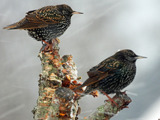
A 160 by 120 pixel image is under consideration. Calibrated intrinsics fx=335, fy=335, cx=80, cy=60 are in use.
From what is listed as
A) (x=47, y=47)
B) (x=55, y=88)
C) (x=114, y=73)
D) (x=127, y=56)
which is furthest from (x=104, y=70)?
(x=47, y=47)

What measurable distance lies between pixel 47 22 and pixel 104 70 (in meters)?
1.24

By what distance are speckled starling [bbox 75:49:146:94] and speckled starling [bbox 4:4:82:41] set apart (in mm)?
965

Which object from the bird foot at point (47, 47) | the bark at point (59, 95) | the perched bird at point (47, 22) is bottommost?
the bark at point (59, 95)

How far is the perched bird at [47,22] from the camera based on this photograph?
448cm

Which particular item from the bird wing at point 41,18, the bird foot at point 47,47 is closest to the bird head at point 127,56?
the bird foot at point 47,47

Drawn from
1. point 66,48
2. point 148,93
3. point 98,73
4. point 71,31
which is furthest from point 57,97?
point 71,31

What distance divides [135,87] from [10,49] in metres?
2.22

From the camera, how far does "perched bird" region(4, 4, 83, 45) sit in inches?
177

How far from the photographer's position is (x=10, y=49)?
18.5 feet

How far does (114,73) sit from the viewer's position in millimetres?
3861

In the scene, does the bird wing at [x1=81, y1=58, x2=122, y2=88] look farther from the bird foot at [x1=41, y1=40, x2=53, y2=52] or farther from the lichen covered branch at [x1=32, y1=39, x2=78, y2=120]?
the bird foot at [x1=41, y1=40, x2=53, y2=52]

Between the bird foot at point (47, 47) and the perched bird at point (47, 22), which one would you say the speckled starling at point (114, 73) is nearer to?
the bird foot at point (47, 47)

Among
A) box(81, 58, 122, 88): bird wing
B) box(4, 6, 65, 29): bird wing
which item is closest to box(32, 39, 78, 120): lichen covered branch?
box(81, 58, 122, 88): bird wing

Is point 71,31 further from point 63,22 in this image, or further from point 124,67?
point 124,67
